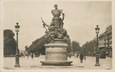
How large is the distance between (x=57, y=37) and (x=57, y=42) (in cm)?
4

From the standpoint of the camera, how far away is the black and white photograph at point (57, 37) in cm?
248

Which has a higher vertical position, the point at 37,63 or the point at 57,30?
the point at 57,30

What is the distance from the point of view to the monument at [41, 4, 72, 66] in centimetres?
248

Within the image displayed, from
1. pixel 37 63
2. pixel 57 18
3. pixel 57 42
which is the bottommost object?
pixel 37 63

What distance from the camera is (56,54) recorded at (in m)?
2.49

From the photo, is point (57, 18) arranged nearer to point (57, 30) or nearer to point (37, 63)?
point (57, 30)

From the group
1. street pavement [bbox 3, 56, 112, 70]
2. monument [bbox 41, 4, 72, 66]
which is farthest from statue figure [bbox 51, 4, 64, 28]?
street pavement [bbox 3, 56, 112, 70]

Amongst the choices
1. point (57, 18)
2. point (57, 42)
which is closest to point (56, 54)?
point (57, 42)

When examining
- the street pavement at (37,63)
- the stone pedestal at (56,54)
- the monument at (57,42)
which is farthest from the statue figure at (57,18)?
the street pavement at (37,63)

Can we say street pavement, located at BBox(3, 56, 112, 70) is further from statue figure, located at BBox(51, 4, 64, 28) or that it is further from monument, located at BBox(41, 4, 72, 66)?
statue figure, located at BBox(51, 4, 64, 28)

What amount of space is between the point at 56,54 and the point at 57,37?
14 centimetres

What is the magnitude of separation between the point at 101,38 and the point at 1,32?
813 millimetres

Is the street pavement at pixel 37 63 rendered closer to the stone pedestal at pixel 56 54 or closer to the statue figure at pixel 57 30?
the stone pedestal at pixel 56 54

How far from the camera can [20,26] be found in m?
2.49
